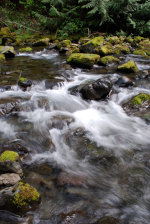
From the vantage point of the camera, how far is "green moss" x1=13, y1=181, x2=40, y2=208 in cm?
254

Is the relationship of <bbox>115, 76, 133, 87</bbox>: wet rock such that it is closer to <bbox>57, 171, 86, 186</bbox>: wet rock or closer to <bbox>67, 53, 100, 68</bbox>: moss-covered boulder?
<bbox>67, 53, 100, 68</bbox>: moss-covered boulder

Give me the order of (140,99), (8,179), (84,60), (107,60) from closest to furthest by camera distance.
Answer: (8,179), (140,99), (84,60), (107,60)

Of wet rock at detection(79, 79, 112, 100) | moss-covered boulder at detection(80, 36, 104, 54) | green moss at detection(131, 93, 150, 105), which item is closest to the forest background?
moss-covered boulder at detection(80, 36, 104, 54)

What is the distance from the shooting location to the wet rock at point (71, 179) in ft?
10.7

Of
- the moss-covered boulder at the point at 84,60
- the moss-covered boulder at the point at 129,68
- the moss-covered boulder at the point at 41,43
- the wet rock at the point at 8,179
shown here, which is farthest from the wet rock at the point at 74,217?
the moss-covered boulder at the point at 41,43

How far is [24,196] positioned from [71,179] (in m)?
1.01

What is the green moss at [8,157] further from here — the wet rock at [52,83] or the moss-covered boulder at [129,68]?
the moss-covered boulder at [129,68]

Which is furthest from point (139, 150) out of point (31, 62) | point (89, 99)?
point (31, 62)

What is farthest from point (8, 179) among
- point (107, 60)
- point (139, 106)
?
point (107, 60)

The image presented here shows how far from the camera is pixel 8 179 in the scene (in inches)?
116

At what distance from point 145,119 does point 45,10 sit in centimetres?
1937

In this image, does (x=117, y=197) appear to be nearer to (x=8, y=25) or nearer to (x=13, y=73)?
(x=13, y=73)

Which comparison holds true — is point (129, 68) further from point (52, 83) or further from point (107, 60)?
point (52, 83)

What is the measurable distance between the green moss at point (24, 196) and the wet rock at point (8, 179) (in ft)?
1.05
